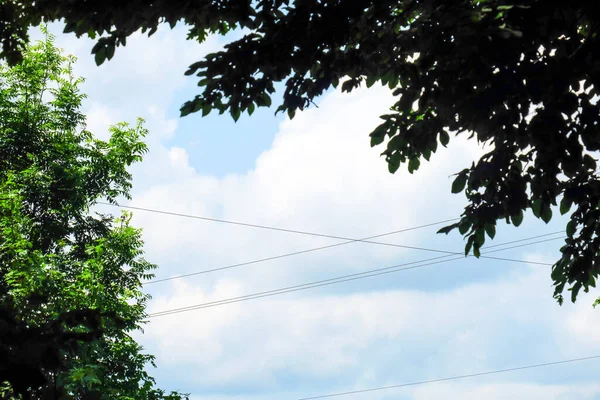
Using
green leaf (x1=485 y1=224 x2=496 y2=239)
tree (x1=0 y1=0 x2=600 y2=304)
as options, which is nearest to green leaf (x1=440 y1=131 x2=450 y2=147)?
tree (x1=0 y1=0 x2=600 y2=304)

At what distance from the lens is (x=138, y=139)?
26.3 metres

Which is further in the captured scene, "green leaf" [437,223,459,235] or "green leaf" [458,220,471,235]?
"green leaf" [458,220,471,235]

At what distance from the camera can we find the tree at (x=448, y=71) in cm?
702

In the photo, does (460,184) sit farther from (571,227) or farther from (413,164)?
(571,227)

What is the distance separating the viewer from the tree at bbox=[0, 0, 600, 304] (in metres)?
7.02

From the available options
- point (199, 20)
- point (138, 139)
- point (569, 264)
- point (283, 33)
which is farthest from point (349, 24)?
Answer: point (138, 139)

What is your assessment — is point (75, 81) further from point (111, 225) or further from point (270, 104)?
point (270, 104)

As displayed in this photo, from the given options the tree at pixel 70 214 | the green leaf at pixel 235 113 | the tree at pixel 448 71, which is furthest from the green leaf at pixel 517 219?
the tree at pixel 70 214

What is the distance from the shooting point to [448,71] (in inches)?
282

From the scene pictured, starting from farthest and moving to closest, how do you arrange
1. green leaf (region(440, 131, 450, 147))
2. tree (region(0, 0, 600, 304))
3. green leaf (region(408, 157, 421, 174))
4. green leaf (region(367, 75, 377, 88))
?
green leaf (region(367, 75, 377, 88))
green leaf (region(408, 157, 421, 174))
green leaf (region(440, 131, 450, 147))
tree (region(0, 0, 600, 304))

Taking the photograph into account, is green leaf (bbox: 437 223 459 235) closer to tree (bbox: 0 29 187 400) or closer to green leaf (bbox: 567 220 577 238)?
green leaf (bbox: 567 220 577 238)

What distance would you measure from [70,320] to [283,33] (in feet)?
13.8

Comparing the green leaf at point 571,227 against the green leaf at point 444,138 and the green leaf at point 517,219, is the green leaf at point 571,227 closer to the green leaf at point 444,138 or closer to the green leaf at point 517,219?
the green leaf at point 517,219

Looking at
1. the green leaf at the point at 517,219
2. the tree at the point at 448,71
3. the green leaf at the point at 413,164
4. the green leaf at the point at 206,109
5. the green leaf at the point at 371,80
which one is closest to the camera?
the tree at the point at 448,71
